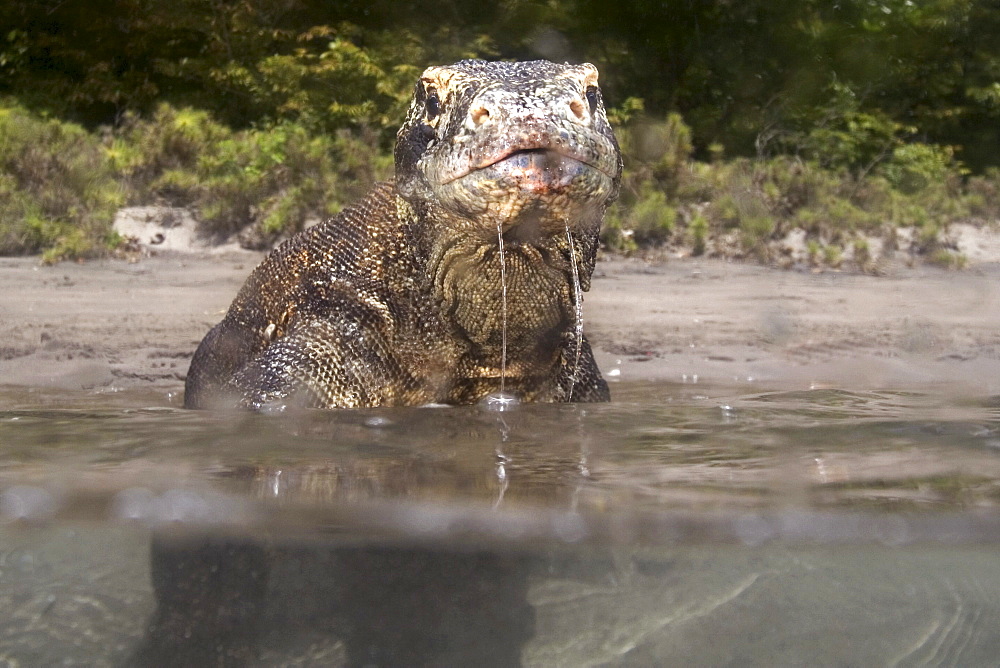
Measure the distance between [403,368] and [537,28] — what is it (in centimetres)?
1264

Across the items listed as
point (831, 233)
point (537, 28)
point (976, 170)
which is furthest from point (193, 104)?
point (976, 170)

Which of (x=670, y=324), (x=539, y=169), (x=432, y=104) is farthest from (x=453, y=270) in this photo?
(x=670, y=324)

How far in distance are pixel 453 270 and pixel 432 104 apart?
2.12 ft

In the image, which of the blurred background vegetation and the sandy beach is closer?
the sandy beach

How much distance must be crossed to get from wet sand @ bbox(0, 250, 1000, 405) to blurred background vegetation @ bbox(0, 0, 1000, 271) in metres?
1.05

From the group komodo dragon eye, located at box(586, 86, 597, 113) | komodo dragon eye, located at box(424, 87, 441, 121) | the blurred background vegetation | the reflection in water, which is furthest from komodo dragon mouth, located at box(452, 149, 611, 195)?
the blurred background vegetation

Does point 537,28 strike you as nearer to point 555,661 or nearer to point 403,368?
point 403,368

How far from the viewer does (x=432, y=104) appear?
414 centimetres

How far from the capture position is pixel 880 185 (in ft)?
48.6

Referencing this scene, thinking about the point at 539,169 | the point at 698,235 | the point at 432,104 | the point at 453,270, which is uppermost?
the point at 432,104

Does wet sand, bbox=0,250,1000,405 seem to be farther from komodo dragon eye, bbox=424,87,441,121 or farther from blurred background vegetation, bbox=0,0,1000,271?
komodo dragon eye, bbox=424,87,441,121

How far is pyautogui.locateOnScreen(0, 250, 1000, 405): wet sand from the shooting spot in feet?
24.4

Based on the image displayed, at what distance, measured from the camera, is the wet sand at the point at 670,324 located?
24.4ft

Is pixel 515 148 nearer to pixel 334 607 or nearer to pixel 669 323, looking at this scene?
pixel 334 607
